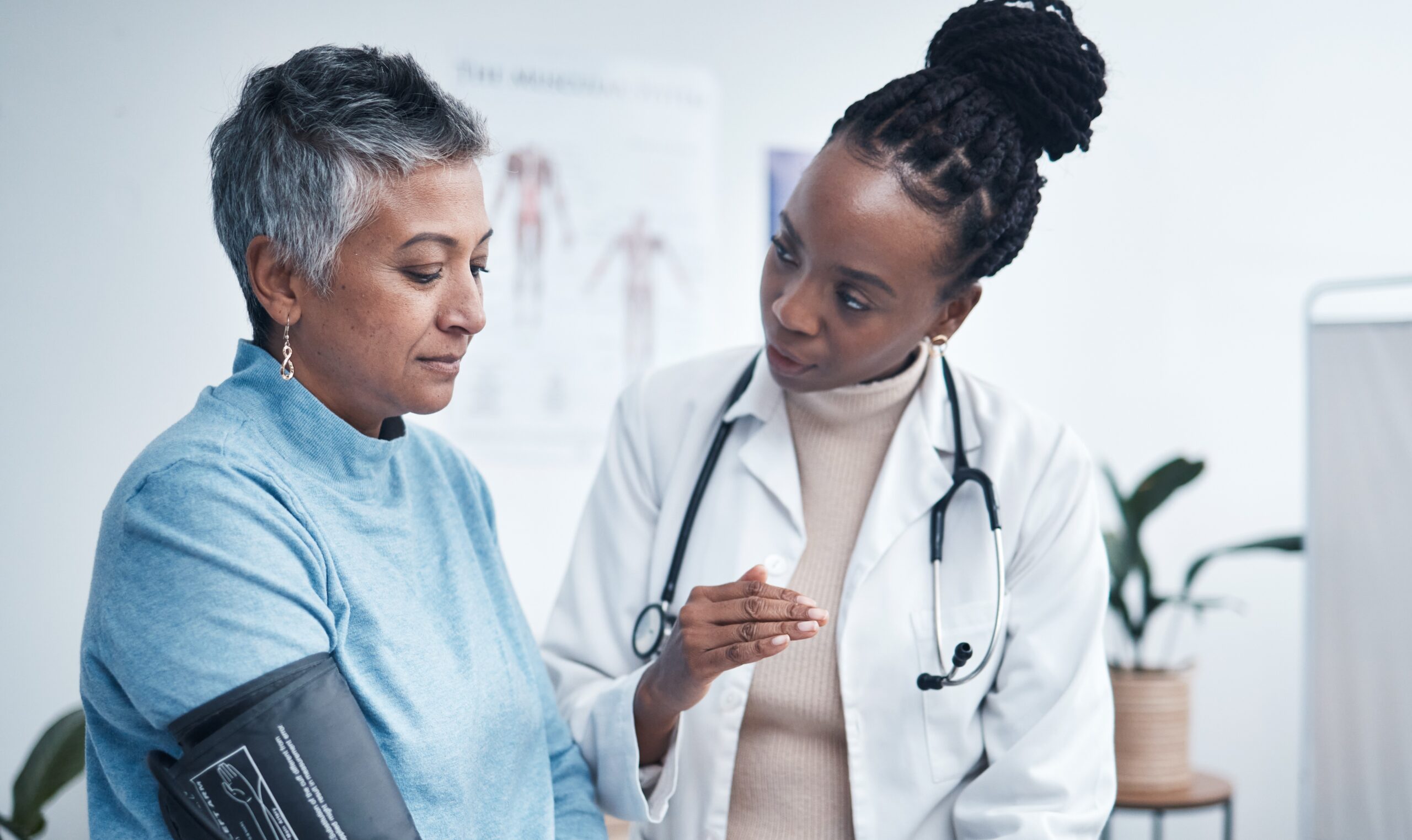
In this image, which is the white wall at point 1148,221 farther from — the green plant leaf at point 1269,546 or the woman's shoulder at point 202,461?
the woman's shoulder at point 202,461

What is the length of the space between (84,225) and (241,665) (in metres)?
1.57

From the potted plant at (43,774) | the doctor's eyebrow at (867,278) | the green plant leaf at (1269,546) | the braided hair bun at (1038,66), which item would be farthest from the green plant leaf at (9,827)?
the green plant leaf at (1269,546)

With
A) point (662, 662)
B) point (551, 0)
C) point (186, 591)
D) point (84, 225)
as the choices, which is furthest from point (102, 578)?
point (551, 0)

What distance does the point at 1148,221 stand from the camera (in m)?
2.83

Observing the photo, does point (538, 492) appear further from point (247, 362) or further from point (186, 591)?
point (186, 591)

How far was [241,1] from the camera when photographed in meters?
2.12

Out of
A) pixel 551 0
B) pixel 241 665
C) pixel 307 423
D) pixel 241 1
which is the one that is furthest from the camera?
pixel 551 0

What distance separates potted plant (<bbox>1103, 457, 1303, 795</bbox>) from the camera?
90.8 inches

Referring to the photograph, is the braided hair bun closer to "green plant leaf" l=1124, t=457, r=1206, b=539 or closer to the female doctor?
the female doctor

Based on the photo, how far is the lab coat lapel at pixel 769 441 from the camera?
133 cm

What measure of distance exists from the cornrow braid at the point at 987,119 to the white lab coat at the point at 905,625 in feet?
0.89

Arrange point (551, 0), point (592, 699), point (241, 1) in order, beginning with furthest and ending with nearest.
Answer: point (551, 0), point (241, 1), point (592, 699)

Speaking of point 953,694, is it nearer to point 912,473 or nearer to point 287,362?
point 912,473

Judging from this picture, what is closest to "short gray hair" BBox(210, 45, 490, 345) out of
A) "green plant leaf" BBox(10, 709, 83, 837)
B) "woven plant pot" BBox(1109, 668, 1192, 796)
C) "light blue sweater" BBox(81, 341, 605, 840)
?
"light blue sweater" BBox(81, 341, 605, 840)
